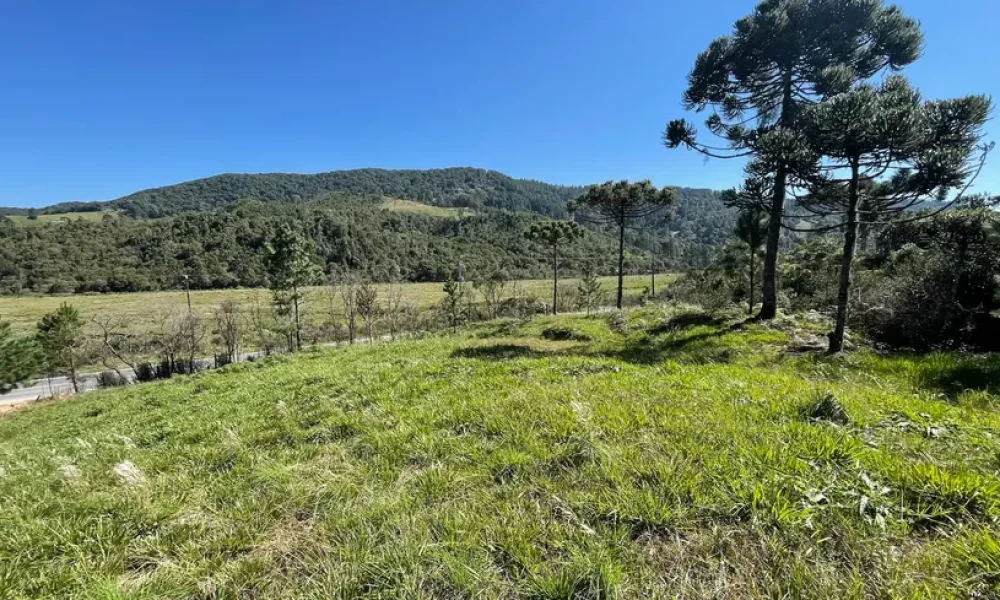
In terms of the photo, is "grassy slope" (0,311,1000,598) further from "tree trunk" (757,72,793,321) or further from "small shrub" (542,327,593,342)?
"small shrub" (542,327,593,342)

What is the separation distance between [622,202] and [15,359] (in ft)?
132

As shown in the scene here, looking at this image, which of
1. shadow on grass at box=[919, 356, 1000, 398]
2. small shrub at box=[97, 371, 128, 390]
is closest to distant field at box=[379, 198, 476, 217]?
small shrub at box=[97, 371, 128, 390]

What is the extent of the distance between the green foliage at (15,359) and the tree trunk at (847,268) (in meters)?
41.3

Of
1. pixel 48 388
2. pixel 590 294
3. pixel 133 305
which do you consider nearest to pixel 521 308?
pixel 590 294

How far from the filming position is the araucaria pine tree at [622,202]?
25.3 metres

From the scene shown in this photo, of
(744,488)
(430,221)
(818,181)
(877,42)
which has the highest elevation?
(430,221)

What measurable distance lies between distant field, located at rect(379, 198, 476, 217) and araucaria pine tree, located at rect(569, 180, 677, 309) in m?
148

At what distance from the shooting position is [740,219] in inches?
778

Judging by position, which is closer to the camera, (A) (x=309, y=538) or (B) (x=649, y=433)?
(A) (x=309, y=538)

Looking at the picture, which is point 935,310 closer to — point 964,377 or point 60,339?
point 964,377

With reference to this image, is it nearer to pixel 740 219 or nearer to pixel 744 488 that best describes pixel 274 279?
pixel 740 219

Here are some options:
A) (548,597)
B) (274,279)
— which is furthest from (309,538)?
(274,279)

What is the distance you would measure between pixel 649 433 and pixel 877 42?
52.5 feet

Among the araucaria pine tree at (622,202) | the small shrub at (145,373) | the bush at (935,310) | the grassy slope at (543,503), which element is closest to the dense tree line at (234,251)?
the small shrub at (145,373)
